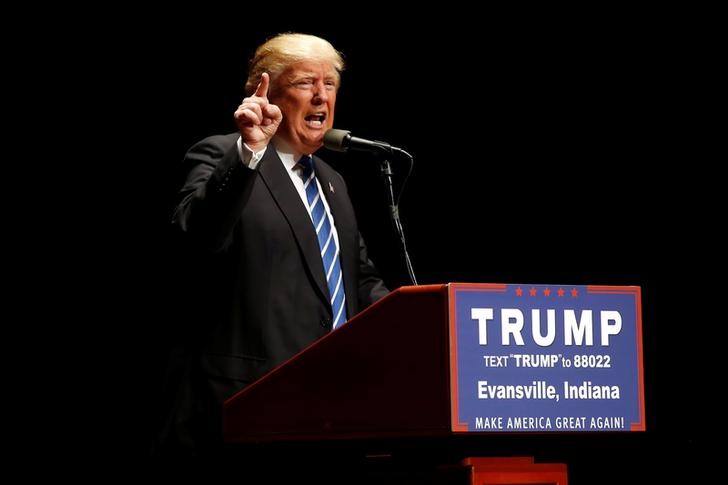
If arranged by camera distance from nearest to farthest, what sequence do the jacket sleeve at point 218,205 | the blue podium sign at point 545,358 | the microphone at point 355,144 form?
the blue podium sign at point 545,358 → the jacket sleeve at point 218,205 → the microphone at point 355,144

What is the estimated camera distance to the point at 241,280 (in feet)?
8.19

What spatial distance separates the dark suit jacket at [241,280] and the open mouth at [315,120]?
0.16 m

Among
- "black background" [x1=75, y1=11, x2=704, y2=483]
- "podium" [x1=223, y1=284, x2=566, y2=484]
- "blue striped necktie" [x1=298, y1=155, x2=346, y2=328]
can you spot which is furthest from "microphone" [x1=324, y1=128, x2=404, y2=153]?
"black background" [x1=75, y1=11, x2=704, y2=483]

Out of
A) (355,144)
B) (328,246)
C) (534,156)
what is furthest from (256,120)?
(534,156)

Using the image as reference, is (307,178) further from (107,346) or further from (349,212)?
(107,346)

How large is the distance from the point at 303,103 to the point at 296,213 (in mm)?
355

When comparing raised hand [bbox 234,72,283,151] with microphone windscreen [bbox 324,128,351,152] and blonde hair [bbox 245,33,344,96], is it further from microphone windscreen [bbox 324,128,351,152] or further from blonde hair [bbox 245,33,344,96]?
blonde hair [bbox 245,33,344,96]

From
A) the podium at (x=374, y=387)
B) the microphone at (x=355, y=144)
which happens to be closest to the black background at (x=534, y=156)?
the microphone at (x=355, y=144)

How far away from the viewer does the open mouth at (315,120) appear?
9.23 ft

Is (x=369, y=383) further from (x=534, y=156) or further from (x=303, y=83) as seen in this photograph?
(x=534, y=156)

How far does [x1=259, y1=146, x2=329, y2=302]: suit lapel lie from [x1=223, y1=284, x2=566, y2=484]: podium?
A: 529mm

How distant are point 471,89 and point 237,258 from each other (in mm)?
1970

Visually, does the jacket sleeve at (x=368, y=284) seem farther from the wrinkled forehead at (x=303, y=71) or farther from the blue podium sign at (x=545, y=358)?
the blue podium sign at (x=545, y=358)

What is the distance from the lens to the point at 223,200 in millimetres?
2299
